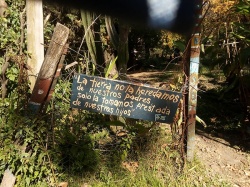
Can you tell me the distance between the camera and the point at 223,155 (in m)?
4.29

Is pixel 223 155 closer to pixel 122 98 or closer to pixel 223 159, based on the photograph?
pixel 223 159

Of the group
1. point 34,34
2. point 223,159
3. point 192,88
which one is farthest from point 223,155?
point 34,34

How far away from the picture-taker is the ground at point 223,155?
379cm

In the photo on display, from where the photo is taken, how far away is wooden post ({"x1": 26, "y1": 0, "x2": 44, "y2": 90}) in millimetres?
3514

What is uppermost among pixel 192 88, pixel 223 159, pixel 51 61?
pixel 51 61

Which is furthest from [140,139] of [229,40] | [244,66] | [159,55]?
[159,55]

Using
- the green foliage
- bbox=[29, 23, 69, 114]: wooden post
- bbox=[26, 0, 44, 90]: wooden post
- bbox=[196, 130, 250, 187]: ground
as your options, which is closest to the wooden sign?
bbox=[29, 23, 69, 114]: wooden post

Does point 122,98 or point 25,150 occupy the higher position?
point 122,98

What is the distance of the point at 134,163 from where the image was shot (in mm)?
3719

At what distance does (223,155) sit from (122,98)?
6.79ft

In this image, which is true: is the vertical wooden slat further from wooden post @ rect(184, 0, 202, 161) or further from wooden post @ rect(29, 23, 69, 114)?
wooden post @ rect(29, 23, 69, 114)

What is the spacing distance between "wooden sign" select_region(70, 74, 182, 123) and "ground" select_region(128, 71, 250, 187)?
64 centimetres

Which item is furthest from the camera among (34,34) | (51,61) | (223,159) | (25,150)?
(223,159)

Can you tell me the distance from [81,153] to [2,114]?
89cm
